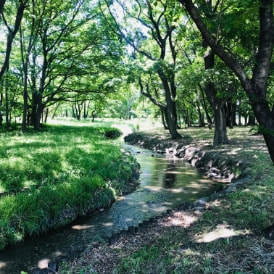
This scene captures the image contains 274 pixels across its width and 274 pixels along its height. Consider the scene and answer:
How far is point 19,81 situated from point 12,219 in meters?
19.3

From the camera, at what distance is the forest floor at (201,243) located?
12.8 feet

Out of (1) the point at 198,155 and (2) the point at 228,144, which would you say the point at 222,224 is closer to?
(1) the point at 198,155

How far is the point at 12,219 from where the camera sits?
5.96m

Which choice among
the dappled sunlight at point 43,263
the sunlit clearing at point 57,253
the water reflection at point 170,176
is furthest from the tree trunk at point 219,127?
the dappled sunlight at point 43,263

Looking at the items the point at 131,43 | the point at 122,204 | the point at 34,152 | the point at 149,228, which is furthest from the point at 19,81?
the point at 149,228

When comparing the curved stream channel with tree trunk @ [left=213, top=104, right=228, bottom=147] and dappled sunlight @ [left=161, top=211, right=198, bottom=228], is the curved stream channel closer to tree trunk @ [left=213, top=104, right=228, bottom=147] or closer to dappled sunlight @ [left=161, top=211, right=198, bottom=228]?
dappled sunlight @ [left=161, top=211, right=198, bottom=228]

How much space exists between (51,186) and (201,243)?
4509 millimetres

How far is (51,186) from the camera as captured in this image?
738cm

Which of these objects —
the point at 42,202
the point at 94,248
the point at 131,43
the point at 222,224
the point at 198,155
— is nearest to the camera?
the point at 94,248

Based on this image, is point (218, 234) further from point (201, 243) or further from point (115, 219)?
point (115, 219)

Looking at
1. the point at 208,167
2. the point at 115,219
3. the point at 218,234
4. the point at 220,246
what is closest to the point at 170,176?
the point at 208,167

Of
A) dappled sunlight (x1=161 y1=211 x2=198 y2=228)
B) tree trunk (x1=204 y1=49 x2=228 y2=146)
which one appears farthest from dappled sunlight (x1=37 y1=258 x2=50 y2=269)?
tree trunk (x1=204 y1=49 x2=228 y2=146)

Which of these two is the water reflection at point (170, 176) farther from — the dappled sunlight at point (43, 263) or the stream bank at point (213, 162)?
the dappled sunlight at point (43, 263)

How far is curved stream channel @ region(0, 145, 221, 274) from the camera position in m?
5.20
